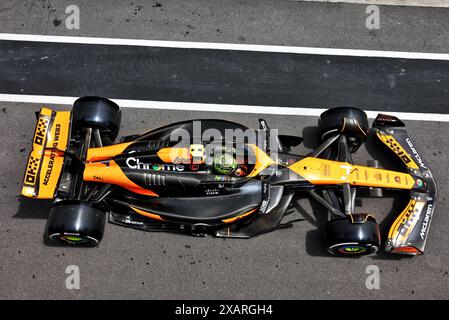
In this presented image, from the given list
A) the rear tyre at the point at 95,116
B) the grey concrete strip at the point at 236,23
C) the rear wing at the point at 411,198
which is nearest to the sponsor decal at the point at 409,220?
the rear wing at the point at 411,198

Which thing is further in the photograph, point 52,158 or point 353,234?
point 52,158

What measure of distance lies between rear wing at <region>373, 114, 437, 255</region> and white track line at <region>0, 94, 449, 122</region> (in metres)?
0.80

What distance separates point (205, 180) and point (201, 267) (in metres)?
1.61

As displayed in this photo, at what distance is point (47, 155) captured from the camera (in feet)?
21.8

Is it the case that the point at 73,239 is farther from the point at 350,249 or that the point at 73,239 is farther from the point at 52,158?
the point at 350,249

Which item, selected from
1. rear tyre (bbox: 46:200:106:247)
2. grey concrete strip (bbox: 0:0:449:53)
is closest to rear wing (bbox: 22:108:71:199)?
rear tyre (bbox: 46:200:106:247)

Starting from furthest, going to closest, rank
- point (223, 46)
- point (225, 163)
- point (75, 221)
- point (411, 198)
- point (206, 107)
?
point (223, 46) → point (206, 107) → point (411, 198) → point (75, 221) → point (225, 163)

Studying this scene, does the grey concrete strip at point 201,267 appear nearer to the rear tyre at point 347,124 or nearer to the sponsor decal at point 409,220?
the sponsor decal at point 409,220

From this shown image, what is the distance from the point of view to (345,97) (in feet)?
28.0

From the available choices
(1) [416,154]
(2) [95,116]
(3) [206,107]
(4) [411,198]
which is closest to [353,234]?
(4) [411,198]

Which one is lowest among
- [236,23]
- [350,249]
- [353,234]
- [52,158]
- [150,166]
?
[350,249]

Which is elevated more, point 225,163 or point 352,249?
point 225,163

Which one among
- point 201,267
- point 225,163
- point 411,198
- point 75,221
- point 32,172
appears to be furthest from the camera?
point 201,267

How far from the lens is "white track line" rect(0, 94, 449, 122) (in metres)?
8.30
